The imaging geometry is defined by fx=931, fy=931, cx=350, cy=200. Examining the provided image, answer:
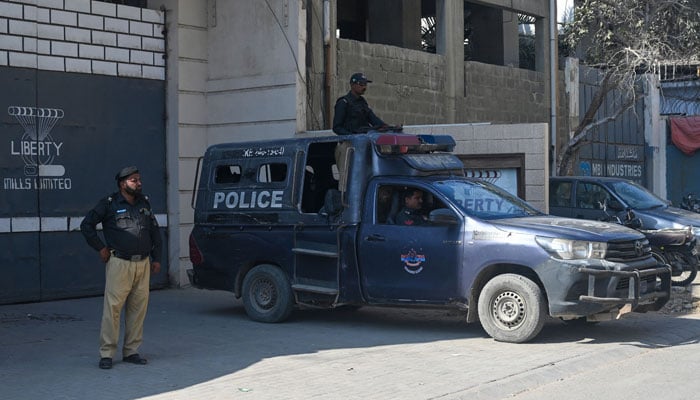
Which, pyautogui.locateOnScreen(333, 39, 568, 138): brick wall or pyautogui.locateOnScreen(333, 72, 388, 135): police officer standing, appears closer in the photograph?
pyautogui.locateOnScreen(333, 72, 388, 135): police officer standing

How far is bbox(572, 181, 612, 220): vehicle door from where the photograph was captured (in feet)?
53.1

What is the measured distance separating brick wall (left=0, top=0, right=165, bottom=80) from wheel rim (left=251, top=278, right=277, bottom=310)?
4.94m

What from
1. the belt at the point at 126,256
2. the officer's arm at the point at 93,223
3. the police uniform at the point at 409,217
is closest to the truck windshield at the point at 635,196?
the police uniform at the point at 409,217

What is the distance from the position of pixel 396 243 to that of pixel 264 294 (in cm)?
214

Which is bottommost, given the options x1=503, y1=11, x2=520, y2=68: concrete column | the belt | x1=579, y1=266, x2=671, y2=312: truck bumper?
x1=579, y1=266, x2=671, y2=312: truck bumper

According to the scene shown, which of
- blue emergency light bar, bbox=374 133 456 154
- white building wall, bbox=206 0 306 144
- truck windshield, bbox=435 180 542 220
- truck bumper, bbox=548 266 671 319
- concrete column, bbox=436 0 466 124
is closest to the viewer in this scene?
truck bumper, bbox=548 266 671 319

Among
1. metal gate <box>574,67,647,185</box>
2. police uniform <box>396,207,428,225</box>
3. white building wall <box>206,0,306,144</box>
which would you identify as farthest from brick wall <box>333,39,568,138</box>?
police uniform <box>396,207,428,225</box>

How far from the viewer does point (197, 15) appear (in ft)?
52.0

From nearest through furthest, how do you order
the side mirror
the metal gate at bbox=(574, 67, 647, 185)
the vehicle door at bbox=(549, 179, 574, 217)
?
1. the side mirror
2. the vehicle door at bbox=(549, 179, 574, 217)
3. the metal gate at bbox=(574, 67, 647, 185)

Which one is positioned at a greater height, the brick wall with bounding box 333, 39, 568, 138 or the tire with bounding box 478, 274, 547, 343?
the brick wall with bounding box 333, 39, 568, 138

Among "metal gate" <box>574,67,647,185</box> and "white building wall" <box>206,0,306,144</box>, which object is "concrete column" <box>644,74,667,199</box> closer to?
"metal gate" <box>574,67,647,185</box>

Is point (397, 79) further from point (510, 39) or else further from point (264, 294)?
point (264, 294)

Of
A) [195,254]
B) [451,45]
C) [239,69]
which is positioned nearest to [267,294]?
[195,254]

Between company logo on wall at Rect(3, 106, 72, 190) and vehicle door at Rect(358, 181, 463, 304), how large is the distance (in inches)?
216
